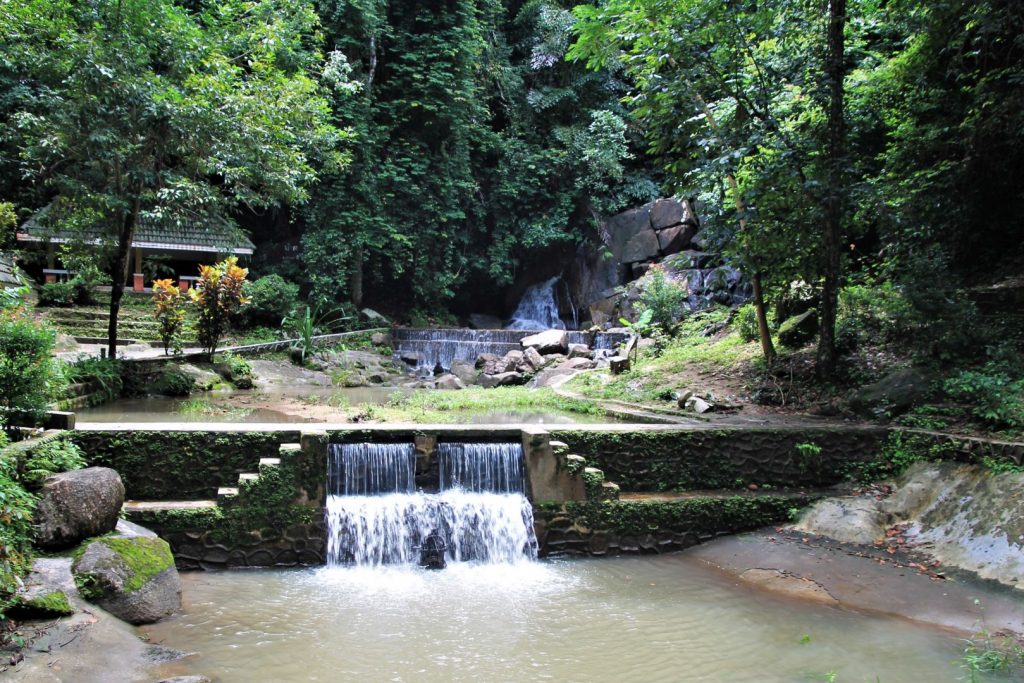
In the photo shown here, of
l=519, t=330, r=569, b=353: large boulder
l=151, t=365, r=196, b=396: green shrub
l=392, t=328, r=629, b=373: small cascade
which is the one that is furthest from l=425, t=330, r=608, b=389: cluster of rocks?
l=151, t=365, r=196, b=396: green shrub

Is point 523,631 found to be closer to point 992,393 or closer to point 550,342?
point 992,393

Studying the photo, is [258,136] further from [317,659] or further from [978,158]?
[978,158]

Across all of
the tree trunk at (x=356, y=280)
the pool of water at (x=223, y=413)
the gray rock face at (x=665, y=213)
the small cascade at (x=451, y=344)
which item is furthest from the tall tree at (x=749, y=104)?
the tree trunk at (x=356, y=280)

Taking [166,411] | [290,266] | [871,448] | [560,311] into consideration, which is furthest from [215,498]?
[560,311]

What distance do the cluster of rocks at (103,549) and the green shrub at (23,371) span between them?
1.03m

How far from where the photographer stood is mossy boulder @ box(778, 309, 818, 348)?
36.4 feet

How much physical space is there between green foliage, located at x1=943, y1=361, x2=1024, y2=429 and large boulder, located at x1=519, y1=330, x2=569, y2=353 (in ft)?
37.6

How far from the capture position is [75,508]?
199 inches

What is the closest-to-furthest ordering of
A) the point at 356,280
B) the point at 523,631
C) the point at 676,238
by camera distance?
the point at 523,631 → the point at 676,238 → the point at 356,280

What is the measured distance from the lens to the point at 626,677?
4.50m

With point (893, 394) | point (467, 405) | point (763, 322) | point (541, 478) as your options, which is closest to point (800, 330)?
point (763, 322)

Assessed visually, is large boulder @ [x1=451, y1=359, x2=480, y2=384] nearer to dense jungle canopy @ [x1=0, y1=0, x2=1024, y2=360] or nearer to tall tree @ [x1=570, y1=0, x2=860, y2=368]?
dense jungle canopy @ [x1=0, y1=0, x2=1024, y2=360]

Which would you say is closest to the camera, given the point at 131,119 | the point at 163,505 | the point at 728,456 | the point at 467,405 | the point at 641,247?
the point at 163,505

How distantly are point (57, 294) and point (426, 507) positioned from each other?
16.5m
